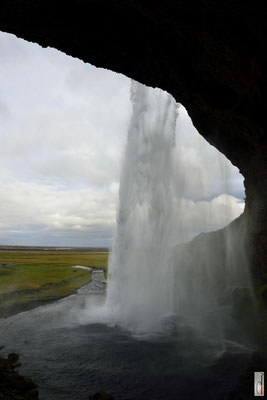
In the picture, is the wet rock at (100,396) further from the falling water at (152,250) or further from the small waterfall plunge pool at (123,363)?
the falling water at (152,250)

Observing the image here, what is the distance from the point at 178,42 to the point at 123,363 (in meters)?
21.1

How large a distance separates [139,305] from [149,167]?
1693 centimetres

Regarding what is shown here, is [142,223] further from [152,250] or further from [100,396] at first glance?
[100,396]

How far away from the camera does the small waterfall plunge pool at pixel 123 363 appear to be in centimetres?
1460

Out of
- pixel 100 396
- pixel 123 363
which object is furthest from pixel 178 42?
pixel 123 363
